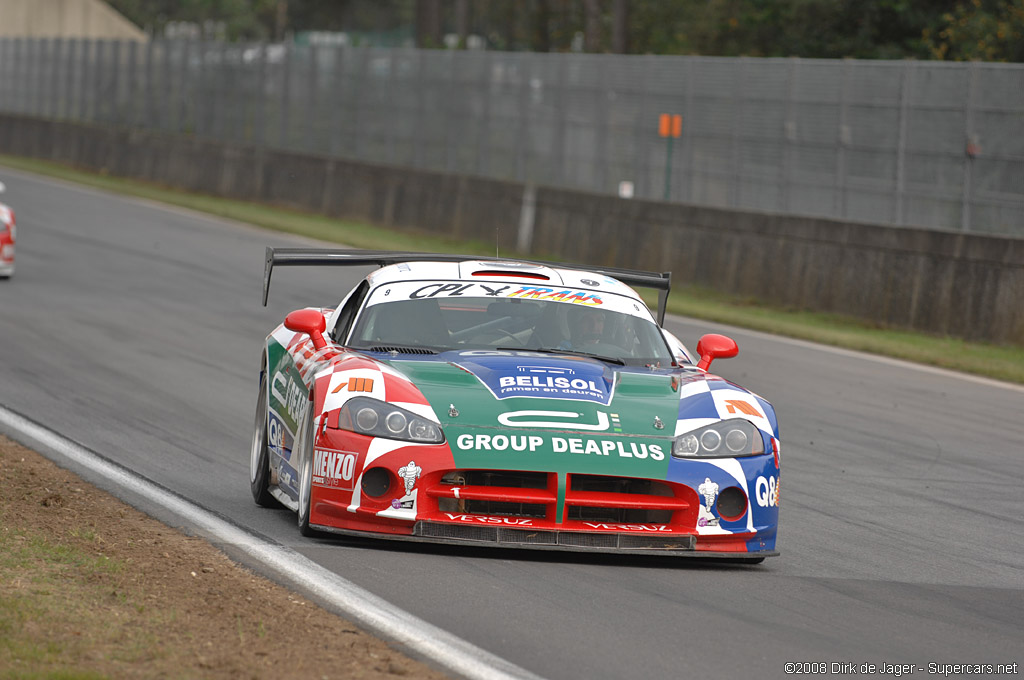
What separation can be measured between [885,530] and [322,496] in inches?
127

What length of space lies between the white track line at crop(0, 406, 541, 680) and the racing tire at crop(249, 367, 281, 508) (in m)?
0.36

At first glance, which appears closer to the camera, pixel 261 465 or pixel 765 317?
pixel 261 465

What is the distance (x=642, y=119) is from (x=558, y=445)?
2081 centimetres

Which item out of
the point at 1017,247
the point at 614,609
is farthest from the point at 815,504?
the point at 1017,247

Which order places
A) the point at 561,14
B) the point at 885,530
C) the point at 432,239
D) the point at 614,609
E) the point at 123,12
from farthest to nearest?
the point at 123,12 → the point at 561,14 → the point at 432,239 → the point at 885,530 → the point at 614,609

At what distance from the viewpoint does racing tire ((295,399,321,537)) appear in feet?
24.0

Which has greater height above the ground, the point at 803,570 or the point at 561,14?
the point at 561,14

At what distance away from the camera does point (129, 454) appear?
9.96 m

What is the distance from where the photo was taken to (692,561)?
7473 mm

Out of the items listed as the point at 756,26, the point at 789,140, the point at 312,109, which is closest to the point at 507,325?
the point at 789,140

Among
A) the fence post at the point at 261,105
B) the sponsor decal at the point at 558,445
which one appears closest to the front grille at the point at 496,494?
the sponsor decal at the point at 558,445

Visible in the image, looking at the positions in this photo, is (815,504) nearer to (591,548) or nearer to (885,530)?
(885,530)

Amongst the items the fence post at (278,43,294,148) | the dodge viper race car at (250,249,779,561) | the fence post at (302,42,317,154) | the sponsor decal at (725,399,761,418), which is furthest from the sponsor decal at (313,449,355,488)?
the fence post at (278,43,294,148)

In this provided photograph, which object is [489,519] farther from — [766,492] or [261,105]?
[261,105]
